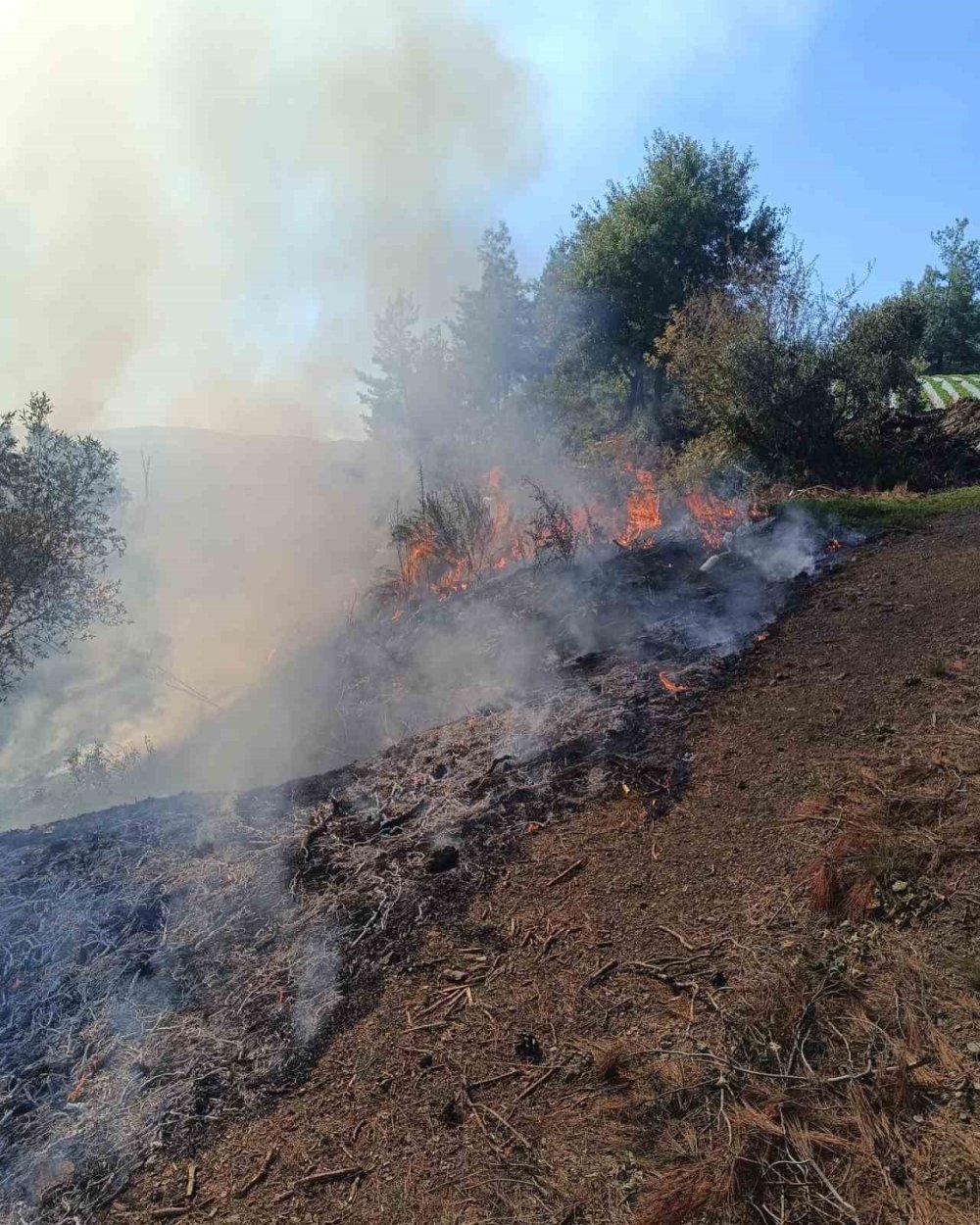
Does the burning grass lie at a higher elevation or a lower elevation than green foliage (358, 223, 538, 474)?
lower

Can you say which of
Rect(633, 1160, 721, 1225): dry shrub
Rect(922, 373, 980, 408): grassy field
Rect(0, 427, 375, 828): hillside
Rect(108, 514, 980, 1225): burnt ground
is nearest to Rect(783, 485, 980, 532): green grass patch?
Rect(108, 514, 980, 1225): burnt ground

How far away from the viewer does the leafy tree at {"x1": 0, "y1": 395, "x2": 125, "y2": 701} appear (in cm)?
859

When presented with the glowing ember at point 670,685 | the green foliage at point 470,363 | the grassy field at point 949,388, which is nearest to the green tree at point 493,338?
the green foliage at point 470,363

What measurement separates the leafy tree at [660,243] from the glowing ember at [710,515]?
8.81 m

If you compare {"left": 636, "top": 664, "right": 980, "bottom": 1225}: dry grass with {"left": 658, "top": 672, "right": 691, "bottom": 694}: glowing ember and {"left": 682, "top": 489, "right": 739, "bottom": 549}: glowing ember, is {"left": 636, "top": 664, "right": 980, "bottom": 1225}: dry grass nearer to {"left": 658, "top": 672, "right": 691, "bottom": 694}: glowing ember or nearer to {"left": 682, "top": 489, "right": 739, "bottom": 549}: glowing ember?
{"left": 658, "top": 672, "right": 691, "bottom": 694}: glowing ember

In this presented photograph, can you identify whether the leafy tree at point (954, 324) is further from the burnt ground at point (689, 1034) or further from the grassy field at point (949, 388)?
the burnt ground at point (689, 1034)

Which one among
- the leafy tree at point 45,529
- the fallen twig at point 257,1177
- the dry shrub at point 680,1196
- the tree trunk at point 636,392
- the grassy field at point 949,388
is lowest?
the dry shrub at point 680,1196

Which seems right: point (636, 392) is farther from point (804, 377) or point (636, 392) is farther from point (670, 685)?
point (670, 685)

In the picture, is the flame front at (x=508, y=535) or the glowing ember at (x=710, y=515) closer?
the glowing ember at (x=710, y=515)

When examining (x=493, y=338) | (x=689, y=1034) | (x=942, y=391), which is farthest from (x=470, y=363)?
(x=689, y=1034)

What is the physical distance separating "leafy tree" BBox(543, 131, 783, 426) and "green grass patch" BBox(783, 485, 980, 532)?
1009cm

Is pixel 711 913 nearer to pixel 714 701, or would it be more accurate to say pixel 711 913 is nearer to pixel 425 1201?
pixel 425 1201

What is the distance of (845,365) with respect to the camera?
13.5 meters

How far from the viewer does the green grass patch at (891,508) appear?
975 centimetres
